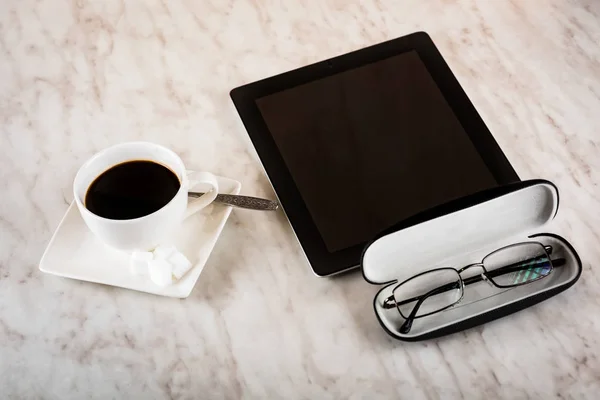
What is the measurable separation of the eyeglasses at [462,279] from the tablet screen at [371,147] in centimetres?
8

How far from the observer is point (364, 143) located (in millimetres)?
888

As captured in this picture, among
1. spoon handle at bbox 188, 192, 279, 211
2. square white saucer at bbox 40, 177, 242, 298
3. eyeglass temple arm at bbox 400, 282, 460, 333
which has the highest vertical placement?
eyeglass temple arm at bbox 400, 282, 460, 333

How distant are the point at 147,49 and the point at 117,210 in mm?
349

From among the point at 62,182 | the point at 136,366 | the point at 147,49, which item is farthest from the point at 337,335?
the point at 147,49

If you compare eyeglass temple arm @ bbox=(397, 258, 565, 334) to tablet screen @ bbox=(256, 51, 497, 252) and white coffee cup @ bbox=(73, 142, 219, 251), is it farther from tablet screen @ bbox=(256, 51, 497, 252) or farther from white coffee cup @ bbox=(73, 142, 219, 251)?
white coffee cup @ bbox=(73, 142, 219, 251)

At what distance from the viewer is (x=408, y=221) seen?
74 centimetres

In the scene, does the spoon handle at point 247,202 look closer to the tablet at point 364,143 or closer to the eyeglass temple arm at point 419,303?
the tablet at point 364,143

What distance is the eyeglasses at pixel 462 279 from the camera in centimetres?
77

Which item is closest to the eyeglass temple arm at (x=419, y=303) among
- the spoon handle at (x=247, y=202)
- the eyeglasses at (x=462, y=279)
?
the eyeglasses at (x=462, y=279)

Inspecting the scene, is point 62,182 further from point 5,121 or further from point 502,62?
point 502,62

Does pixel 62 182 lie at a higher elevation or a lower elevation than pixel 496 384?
lower

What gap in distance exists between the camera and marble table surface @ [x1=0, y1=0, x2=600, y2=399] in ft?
2.43

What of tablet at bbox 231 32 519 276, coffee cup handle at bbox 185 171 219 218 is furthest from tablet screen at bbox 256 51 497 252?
coffee cup handle at bbox 185 171 219 218

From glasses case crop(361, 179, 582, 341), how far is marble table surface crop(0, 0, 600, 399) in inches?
1.2
